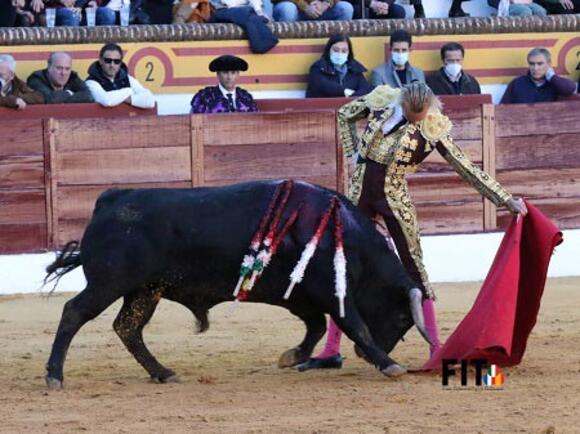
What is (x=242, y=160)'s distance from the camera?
1024cm

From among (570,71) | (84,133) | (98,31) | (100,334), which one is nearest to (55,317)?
(100,334)

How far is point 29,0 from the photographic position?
35.0 ft

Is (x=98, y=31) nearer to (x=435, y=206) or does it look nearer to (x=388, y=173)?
(x=435, y=206)

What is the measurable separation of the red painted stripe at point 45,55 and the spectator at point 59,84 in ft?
0.53

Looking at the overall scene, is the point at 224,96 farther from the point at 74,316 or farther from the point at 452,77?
the point at 74,316

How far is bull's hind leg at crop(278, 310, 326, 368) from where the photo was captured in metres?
6.77

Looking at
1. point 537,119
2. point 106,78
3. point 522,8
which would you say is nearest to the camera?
point 106,78

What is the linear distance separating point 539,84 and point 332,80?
4.80ft

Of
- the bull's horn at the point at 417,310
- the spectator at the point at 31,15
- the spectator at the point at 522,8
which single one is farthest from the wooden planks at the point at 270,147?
the bull's horn at the point at 417,310

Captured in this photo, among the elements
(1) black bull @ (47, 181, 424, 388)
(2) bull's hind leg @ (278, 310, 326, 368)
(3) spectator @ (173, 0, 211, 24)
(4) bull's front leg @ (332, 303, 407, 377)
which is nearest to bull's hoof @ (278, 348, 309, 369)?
(2) bull's hind leg @ (278, 310, 326, 368)

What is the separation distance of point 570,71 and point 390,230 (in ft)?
16.8

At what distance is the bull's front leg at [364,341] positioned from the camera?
6.33 meters

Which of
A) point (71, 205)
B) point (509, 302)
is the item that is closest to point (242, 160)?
point (71, 205)

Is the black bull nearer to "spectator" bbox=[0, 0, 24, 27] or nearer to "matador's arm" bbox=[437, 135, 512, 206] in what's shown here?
"matador's arm" bbox=[437, 135, 512, 206]
